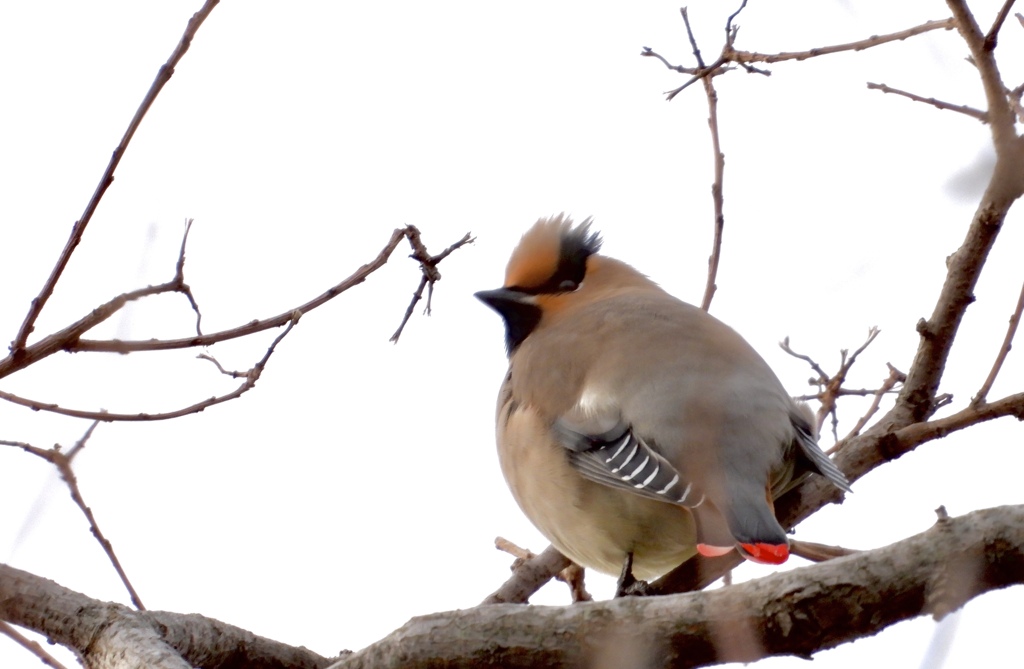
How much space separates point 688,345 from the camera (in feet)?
12.4

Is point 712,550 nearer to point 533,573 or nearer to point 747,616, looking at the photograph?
point 747,616

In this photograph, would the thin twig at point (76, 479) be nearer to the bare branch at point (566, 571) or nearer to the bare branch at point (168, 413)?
Answer: the bare branch at point (168, 413)

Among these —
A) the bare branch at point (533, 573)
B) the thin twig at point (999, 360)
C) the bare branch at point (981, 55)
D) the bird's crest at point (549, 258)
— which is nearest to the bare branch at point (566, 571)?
the bare branch at point (533, 573)

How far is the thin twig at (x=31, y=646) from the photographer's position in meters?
2.43

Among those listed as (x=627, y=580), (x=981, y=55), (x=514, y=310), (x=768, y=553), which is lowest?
(x=768, y=553)

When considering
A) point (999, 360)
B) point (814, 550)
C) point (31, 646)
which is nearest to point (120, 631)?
point (31, 646)

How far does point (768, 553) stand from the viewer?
2834 mm

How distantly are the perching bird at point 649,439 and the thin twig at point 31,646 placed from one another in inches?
59.6

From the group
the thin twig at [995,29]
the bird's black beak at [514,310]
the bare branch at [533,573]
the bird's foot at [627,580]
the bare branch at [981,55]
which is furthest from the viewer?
the bird's black beak at [514,310]

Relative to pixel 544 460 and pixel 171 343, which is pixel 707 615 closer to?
pixel 171 343

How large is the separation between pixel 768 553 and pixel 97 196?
5.63ft

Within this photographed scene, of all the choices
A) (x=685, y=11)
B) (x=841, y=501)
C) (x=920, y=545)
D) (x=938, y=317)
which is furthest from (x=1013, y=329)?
(x=685, y=11)

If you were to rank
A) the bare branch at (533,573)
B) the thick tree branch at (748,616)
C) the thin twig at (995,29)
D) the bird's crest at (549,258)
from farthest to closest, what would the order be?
the bird's crest at (549,258) → the bare branch at (533,573) → the thin twig at (995,29) → the thick tree branch at (748,616)

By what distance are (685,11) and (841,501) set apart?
68.2 inches
